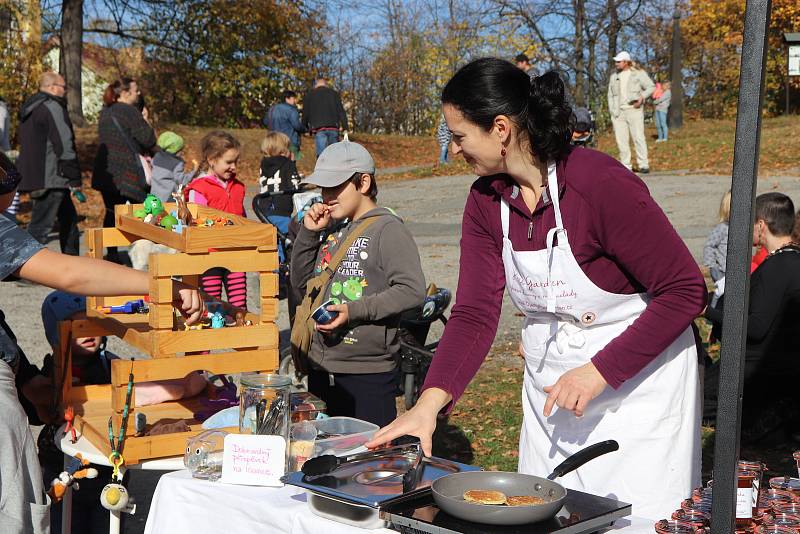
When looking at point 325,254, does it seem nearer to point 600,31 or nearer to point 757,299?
point 757,299

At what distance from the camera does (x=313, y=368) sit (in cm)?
414

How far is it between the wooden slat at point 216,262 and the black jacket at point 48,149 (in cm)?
732

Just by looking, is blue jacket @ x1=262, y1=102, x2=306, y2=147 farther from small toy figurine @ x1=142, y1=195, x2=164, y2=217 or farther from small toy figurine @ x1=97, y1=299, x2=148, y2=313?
small toy figurine @ x1=142, y1=195, x2=164, y2=217

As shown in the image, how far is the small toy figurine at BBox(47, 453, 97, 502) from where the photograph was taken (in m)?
2.84

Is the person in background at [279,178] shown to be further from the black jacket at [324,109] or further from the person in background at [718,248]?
the black jacket at [324,109]

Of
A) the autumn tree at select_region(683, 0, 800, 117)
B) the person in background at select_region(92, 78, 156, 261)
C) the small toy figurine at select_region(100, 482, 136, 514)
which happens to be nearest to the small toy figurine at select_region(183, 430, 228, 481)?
the small toy figurine at select_region(100, 482, 136, 514)

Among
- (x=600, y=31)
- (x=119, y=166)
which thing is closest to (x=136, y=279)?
(x=119, y=166)

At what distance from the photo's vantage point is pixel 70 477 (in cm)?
291

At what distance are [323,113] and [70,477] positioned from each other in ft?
47.8

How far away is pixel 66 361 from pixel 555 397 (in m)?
2.08

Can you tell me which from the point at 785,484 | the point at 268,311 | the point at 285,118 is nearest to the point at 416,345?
the point at 268,311

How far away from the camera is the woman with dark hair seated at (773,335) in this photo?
5332 millimetres

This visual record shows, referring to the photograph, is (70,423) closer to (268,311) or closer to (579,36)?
(268,311)

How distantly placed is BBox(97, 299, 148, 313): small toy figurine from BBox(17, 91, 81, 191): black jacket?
6.20 m
